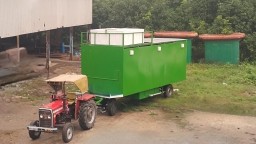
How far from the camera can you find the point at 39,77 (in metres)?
21.3

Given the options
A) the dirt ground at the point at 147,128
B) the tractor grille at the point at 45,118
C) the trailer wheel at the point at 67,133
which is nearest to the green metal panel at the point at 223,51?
the dirt ground at the point at 147,128

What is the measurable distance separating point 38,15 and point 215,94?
366 inches

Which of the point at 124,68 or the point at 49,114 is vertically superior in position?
the point at 124,68

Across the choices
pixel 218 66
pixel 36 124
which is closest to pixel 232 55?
pixel 218 66

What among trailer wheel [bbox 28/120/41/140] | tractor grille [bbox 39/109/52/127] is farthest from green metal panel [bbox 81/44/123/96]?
tractor grille [bbox 39/109/52/127]

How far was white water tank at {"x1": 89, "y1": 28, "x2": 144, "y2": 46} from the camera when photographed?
1453cm

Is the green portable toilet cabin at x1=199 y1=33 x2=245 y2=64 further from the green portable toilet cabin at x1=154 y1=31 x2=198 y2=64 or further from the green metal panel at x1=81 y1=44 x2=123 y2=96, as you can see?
the green metal panel at x1=81 y1=44 x2=123 y2=96

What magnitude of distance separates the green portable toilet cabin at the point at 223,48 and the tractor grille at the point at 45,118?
16.0m

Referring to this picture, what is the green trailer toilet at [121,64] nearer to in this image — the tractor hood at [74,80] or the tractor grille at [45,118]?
the tractor hood at [74,80]

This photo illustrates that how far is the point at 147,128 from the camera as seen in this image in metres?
13.0

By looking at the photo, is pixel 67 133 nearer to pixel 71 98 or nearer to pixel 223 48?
pixel 71 98

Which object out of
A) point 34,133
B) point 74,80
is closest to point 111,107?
point 74,80

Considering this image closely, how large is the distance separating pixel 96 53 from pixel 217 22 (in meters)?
13.8

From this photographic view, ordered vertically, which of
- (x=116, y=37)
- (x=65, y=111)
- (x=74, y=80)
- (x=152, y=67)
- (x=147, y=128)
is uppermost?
(x=116, y=37)
